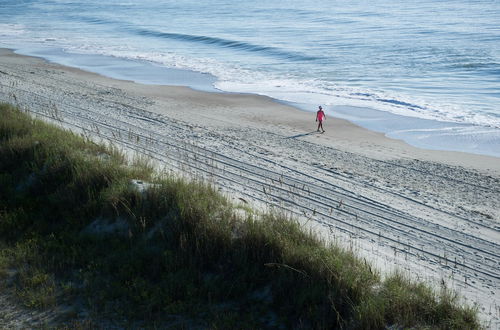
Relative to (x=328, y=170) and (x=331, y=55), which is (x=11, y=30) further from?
(x=328, y=170)

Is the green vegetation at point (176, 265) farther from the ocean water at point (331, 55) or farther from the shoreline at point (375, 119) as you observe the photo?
the ocean water at point (331, 55)

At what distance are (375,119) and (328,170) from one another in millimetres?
8781

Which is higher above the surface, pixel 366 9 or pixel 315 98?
pixel 366 9

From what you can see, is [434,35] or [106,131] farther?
[434,35]

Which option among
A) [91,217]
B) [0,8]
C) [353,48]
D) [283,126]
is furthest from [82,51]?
[0,8]

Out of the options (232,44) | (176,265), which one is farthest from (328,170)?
(232,44)

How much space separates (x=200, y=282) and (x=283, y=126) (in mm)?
12374

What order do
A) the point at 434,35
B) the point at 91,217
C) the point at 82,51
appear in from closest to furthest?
the point at 91,217 < the point at 82,51 < the point at 434,35

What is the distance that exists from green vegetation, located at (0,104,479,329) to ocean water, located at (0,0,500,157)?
38.3 feet

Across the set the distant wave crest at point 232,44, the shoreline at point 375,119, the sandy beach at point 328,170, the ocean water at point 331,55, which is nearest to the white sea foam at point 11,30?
the ocean water at point 331,55

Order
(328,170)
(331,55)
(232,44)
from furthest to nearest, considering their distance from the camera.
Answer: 1. (232,44)
2. (331,55)
3. (328,170)

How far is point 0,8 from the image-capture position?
267 ft

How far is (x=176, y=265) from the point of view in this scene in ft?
22.2

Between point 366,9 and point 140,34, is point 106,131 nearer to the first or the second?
point 140,34
